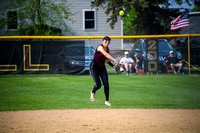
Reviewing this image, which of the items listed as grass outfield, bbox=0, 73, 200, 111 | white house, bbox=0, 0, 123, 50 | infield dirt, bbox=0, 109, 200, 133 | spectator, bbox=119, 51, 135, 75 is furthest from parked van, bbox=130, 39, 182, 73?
white house, bbox=0, 0, 123, 50

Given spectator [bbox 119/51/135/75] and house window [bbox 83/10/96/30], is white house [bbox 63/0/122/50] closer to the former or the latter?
house window [bbox 83/10/96/30]

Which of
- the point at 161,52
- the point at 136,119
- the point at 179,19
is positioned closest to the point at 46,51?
the point at 161,52

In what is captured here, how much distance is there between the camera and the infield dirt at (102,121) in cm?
510

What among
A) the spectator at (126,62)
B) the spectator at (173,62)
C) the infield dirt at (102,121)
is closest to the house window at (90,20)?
the spectator at (126,62)

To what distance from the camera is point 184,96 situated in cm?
929

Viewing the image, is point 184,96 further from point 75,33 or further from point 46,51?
point 75,33

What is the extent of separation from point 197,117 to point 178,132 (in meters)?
1.60

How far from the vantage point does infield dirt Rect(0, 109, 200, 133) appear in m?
5.10

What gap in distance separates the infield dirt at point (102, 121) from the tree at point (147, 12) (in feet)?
57.1

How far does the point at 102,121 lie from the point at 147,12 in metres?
21.3

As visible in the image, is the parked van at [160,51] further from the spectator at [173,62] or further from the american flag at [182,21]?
the american flag at [182,21]

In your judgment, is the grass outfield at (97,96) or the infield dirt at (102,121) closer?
the infield dirt at (102,121)

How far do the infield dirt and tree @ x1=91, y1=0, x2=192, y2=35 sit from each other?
17411 mm

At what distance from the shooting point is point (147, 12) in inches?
1011
